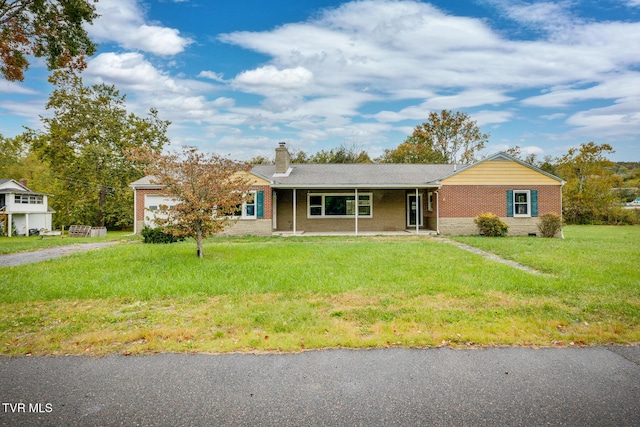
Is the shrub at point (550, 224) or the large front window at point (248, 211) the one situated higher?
the large front window at point (248, 211)

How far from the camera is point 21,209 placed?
29.6 meters

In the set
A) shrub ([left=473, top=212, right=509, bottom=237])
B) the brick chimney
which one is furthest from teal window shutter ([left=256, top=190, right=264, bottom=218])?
shrub ([left=473, top=212, right=509, bottom=237])

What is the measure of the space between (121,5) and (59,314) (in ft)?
37.9

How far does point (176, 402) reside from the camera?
115 inches

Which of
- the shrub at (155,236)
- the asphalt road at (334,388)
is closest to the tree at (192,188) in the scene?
the shrub at (155,236)

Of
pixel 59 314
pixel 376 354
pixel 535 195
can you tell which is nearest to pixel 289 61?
pixel 535 195

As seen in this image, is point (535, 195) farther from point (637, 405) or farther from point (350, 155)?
point (350, 155)

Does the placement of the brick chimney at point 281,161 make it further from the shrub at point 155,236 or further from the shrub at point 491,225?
the shrub at point 491,225

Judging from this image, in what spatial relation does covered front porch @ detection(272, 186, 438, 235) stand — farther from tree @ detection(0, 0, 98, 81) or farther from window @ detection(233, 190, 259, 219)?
tree @ detection(0, 0, 98, 81)

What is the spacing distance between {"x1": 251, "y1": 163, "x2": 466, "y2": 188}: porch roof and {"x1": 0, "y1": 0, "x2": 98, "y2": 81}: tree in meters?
8.90

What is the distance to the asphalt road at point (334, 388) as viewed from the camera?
270 centimetres

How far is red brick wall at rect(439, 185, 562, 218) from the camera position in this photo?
59.7 ft

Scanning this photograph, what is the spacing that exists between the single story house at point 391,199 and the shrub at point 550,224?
2.05 feet

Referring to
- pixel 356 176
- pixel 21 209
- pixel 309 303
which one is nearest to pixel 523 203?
pixel 356 176
